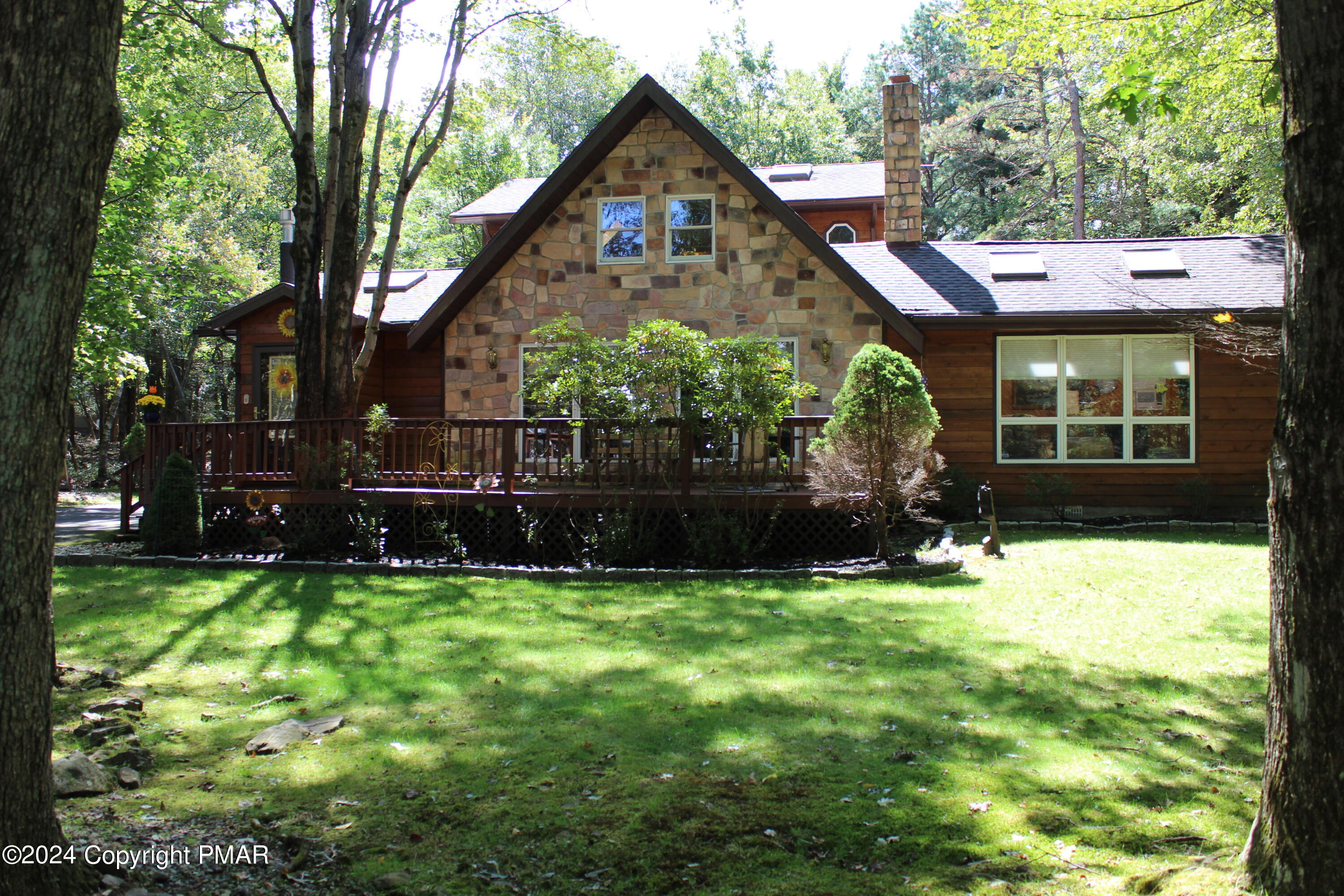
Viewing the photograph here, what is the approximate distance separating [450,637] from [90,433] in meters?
27.9

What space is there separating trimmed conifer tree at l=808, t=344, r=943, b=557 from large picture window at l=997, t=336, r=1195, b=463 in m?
4.60

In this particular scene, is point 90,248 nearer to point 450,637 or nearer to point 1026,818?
point 1026,818

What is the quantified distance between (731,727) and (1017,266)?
1196 centimetres

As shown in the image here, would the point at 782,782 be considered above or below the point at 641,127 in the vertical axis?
below

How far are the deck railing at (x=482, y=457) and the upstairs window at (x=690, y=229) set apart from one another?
327 cm

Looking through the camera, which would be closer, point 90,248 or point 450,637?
point 90,248

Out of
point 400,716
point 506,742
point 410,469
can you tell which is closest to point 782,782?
point 506,742

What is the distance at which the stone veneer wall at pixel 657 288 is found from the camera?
13.1 meters

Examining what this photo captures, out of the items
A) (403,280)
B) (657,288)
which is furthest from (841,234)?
(403,280)

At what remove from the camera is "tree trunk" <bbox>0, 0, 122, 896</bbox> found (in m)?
2.62

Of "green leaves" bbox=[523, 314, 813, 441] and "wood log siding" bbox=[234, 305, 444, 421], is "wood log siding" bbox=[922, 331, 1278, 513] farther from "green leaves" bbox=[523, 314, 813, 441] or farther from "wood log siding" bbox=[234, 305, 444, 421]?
"wood log siding" bbox=[234, 305, 444, 421]

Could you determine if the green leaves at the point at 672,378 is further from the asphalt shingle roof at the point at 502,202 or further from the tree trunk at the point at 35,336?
the asphalt shingle roof at the point at 502,202

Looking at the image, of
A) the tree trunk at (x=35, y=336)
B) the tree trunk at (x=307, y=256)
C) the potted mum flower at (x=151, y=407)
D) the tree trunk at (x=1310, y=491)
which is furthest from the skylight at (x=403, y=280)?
the tree trunk at (x=1310, y=491)

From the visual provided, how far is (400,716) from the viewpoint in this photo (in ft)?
16.3
